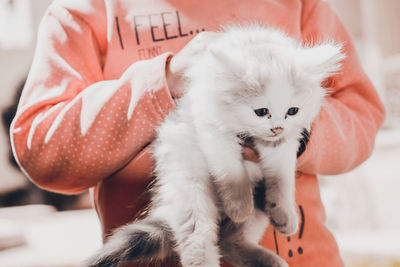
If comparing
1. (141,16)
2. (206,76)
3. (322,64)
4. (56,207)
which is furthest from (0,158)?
(322,64)

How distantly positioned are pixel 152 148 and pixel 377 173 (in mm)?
1942

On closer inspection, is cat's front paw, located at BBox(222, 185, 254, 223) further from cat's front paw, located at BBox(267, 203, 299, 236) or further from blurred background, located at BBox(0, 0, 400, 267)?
blurred background, located at BBox(0, 0, 400, 267)

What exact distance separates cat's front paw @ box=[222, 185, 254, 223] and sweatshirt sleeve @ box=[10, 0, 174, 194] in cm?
15

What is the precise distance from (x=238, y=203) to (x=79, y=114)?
0.28 meters

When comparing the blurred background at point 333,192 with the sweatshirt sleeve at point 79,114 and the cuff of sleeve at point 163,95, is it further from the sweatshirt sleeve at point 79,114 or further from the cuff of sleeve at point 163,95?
the cuff of sleeve at point 163,95

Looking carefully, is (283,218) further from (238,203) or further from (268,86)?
(268,86)

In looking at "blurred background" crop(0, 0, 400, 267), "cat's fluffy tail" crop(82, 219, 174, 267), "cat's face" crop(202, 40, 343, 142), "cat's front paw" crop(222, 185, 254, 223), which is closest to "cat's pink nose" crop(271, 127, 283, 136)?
"cat's face" crop(202, 40, 343, 142)

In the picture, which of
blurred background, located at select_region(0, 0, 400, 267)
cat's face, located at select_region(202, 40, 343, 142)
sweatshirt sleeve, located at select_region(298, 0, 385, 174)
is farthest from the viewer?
blurred background, located at select_region(0, 0, 400, 267)

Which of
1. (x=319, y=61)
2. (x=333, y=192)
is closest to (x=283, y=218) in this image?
(x=319, y=61)

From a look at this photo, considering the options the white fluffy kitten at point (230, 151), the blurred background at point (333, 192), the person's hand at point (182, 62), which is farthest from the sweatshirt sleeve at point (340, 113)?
the blurred background at point (333, 192)

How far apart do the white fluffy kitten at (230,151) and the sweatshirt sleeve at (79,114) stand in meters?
0.05

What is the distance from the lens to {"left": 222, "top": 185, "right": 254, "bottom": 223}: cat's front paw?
0.60m

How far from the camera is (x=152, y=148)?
67 cm

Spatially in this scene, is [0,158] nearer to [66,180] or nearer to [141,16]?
[66,180]
